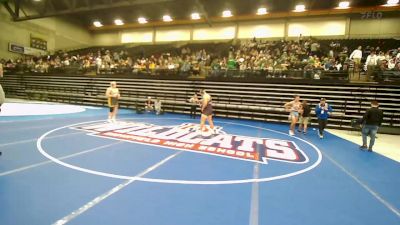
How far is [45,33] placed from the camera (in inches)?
1160

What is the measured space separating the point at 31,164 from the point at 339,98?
14145 millimetres

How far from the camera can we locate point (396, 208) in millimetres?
3912

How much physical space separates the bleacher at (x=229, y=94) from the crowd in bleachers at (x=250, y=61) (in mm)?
931

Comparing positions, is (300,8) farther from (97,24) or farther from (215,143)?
(97,24)

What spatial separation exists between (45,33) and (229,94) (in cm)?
2377

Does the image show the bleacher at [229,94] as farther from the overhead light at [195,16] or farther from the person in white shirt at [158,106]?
the overhead light at [195,16]

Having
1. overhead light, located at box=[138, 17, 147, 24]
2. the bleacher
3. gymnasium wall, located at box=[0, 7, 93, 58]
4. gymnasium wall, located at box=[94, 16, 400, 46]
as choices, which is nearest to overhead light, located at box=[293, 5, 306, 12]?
gymnasium wall, located at box=[94, 16, 400, 46]

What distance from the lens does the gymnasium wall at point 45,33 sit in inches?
1011

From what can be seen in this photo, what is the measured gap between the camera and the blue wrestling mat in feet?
10.7

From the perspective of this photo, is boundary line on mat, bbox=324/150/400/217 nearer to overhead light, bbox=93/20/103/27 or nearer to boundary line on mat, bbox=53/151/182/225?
boundary line on mat, bbox=53/151/182/225

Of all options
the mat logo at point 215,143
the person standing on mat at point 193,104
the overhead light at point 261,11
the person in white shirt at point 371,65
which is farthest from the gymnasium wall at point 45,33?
the person in white shirt at point 371,65

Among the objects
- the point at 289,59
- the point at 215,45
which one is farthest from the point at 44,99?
the point at 289,59

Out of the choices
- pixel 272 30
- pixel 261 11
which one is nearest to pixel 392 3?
pixel 272 30

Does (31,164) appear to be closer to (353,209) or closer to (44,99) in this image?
(353,209)
